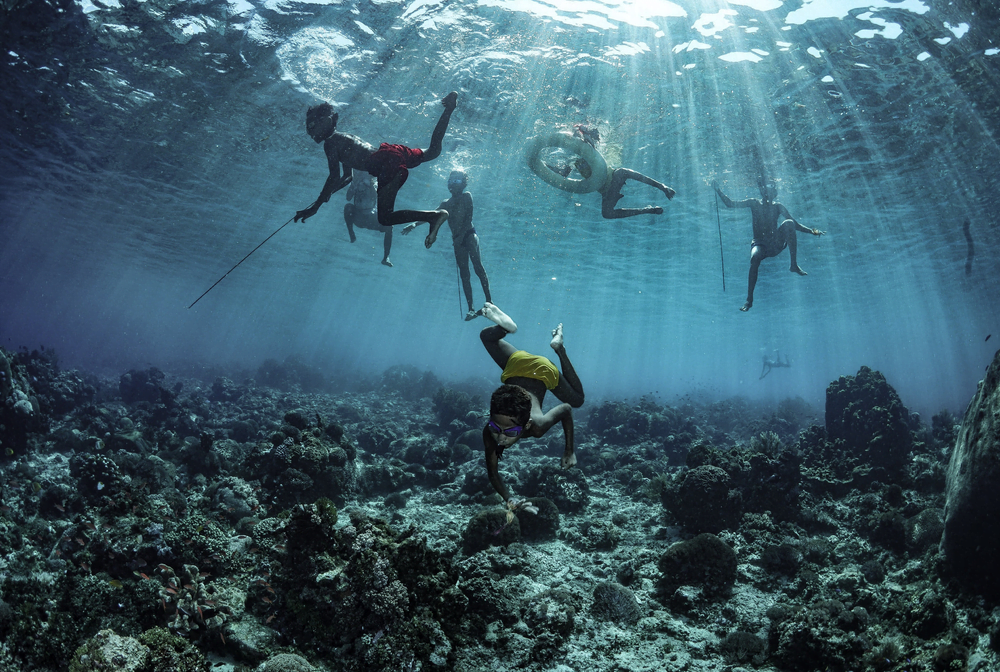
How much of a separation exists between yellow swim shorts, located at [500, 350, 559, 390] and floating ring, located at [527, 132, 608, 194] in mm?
7285

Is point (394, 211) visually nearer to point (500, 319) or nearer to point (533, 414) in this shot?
point (500, 319)

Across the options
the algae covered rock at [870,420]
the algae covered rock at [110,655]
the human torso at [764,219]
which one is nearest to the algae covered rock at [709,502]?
the algae covered rock at [870,420]

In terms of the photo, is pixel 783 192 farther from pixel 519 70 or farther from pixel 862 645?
pixel 862 645

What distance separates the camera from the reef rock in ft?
16.5

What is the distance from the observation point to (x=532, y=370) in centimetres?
495

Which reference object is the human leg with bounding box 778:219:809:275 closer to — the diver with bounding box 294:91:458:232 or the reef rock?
the reef rock

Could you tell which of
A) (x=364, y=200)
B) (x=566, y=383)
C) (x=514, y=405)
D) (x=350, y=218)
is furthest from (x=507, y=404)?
(x=364, y=200)

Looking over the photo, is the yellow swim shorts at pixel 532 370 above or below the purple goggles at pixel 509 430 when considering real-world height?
below

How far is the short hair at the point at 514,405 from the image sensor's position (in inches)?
151

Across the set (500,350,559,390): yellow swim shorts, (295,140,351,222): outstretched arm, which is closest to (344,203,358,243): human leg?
(295,140,351,222): outstretched arm

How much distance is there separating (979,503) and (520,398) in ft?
19.7

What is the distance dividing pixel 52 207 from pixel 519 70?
30436 mm

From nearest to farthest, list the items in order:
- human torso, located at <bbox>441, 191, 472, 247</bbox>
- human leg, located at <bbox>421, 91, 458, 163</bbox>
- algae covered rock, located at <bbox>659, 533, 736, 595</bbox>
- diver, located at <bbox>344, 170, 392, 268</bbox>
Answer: algae covered rock, located at <bbox>659, 533, 736, 595</bbox> < human leg, located at <bbox>421, 91, 458, 163</bbox> < human torso, located at <bbox>441, 191, 472, 247</bbox> < diver, located at <bbox>344, 170, 392, 268</bbox>

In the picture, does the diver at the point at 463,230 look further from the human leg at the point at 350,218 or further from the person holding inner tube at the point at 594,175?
the person holding inner tube at the point at 594,175
